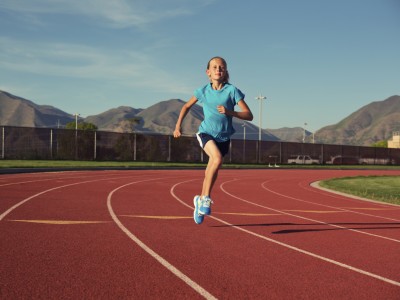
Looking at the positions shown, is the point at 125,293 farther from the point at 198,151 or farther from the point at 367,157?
the point at 367,157

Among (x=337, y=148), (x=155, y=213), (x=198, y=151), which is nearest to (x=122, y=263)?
(x=155, y=213)

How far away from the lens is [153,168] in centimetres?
2964

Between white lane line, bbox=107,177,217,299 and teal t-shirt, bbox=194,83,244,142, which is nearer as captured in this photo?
white lane line, bbox=107,177,217,299

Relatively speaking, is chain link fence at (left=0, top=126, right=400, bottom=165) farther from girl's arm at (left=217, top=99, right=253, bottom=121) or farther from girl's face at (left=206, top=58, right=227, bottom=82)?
girl's arm at (left=217, top=99, right=253, bottom=121)

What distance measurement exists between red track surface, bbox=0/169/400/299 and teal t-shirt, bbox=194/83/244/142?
4.84 ft

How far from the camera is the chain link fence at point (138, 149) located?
31.8 meters

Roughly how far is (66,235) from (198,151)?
112 ft

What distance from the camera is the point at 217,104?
20.3 ft

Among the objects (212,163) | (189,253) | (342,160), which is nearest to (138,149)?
(342,160)

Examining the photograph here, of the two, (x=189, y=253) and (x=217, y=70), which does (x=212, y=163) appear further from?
(x=189, y=253)

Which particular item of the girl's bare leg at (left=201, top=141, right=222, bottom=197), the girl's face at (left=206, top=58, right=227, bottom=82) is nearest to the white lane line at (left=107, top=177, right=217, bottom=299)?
the girl's bare leg at (left=201, top=141, right=222, bottom=197)

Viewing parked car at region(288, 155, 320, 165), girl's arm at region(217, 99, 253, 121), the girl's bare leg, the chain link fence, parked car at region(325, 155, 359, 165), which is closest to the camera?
girl's arm at region(217, 99, 253, 121)

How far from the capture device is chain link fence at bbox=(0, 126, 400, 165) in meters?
31.8

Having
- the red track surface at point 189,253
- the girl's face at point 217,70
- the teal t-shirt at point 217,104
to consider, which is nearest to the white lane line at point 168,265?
the red track surface at point 189,253
